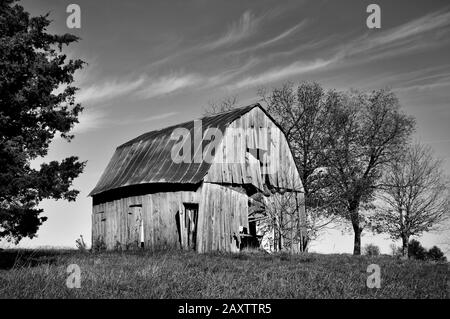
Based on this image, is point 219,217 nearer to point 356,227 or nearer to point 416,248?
point 356,227

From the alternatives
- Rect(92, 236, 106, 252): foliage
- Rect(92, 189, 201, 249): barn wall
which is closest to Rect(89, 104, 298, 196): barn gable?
Rect(92, 189, 201, 249): barn wall

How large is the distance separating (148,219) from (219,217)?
3.73 meters

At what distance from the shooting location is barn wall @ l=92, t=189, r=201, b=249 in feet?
60.6

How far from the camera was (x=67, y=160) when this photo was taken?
1127 centimetres

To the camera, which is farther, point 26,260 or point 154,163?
point 154,163

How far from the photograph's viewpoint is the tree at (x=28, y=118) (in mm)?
9148

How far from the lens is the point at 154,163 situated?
20.9m

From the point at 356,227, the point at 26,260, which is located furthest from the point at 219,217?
the point at 356,227

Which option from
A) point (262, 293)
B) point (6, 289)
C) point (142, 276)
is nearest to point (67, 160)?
point (142, 276)

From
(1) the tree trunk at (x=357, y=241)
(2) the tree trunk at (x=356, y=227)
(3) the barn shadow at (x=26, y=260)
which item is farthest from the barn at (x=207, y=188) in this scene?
(1) the tree trunk at (x=357, y=241)

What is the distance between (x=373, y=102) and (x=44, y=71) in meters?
26.9

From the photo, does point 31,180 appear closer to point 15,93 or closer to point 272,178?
point 15,93

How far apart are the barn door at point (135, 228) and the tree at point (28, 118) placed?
351 inches

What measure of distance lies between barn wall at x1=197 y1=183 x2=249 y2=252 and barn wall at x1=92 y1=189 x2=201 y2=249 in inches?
23.4
